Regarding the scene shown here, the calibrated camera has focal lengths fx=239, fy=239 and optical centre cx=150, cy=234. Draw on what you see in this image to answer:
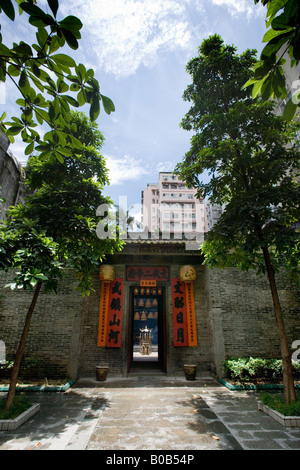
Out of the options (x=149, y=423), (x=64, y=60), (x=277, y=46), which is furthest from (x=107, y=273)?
(x=277, y=46)

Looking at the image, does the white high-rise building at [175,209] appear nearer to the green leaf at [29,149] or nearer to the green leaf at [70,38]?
the green leaf at [29,149]

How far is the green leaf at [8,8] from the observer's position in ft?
4.14

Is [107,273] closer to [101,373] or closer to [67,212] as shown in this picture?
[101,373]

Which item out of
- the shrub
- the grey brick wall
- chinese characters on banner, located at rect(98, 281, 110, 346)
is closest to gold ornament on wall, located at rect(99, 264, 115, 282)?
chinese characters on banner, located at rect(98, 281, 110, 346)

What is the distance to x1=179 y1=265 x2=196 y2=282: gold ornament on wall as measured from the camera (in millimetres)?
9000

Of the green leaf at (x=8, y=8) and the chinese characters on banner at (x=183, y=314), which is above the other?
the green leaf at (x=8, y=8)

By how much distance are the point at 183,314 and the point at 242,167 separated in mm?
5653

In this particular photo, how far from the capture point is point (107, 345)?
8.46 m

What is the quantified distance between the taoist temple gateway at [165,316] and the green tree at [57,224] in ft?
9.20

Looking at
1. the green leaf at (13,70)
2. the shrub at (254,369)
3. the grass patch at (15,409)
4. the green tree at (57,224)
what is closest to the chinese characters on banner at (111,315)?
the green tree at (57,224)

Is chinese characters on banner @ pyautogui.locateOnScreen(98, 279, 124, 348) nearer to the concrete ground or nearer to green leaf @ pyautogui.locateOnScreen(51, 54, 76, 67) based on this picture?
the concrete ground

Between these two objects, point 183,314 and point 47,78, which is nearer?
point 47,78

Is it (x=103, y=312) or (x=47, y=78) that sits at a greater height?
(x=47, y=78)

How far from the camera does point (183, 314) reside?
355 inches
